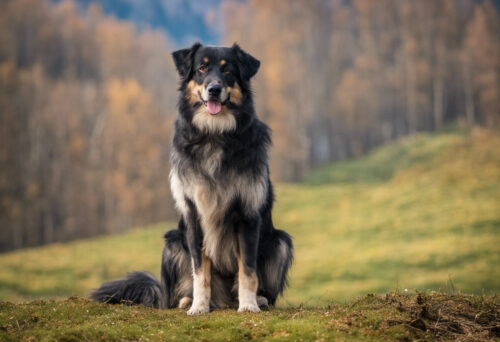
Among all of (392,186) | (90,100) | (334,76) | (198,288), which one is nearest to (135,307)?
(198,288)

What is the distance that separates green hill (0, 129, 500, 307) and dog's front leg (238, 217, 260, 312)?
743cm

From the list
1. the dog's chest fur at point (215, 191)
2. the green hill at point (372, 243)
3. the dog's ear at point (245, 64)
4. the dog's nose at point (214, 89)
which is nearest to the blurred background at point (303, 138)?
the green hill at point (372, 243)

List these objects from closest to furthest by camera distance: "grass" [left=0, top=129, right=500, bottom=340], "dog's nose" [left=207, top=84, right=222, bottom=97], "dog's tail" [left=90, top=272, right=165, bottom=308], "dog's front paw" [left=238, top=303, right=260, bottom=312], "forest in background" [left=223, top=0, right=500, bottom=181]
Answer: "grass" [left=0, top=129, right=500, bottom=340] < "dog's front paw" [left=238, top=303, right=260, bottom=312] < "dog's nose" [left=207, top=84, right=222, bottom=97] < "dog's tail" [left=90, top=272, right=165, bottom=308] < "forest in background" [left=223, top=0, right=500, bottom=181]

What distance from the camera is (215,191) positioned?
554 cm

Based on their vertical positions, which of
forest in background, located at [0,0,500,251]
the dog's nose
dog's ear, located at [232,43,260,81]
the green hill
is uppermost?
forest in background, located at [0,0,500,251]

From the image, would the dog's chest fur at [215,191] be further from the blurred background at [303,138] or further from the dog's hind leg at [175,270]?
the blurred background at [303,138]

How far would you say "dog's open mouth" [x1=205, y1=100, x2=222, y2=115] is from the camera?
562 cm

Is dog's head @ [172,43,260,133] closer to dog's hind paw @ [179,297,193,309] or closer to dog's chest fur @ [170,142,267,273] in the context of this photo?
dog's chest fur @ [170,142,267,273]

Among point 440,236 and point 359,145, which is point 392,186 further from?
point 359,145

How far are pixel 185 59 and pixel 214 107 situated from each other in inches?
35.4

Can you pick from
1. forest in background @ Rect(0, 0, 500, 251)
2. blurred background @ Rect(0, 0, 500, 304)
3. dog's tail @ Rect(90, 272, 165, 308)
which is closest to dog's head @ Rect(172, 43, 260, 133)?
dog's tail @ Rect(90, 272, 165, 308)

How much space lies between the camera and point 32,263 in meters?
26.1

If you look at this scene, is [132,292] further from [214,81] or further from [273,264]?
[214,81]

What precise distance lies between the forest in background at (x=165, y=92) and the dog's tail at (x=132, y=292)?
35.9m
